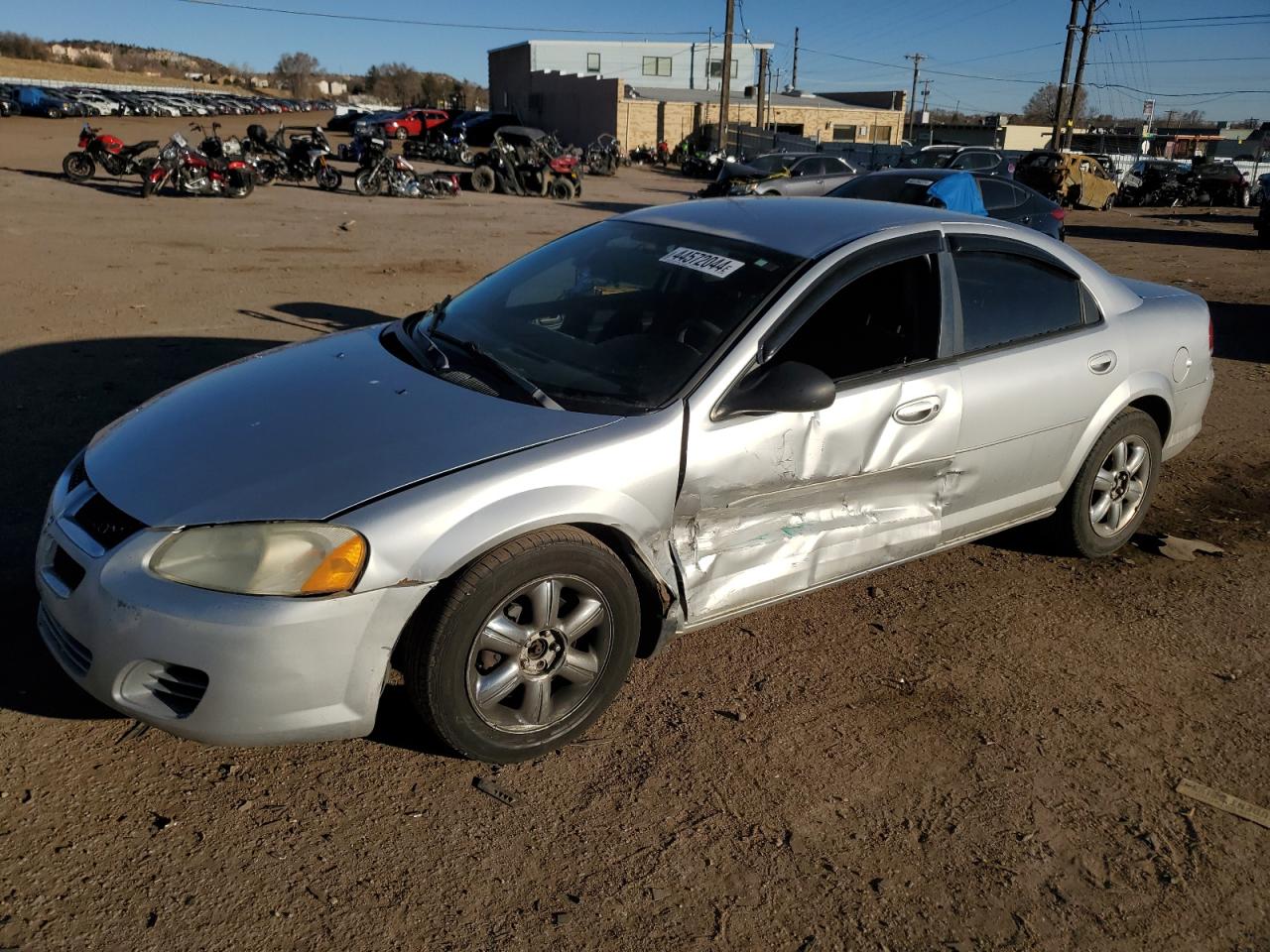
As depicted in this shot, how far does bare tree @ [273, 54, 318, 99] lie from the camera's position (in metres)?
133

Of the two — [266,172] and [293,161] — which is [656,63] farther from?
[266,172]

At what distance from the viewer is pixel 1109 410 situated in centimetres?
437

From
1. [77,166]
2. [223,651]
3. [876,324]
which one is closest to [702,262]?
[876,324]

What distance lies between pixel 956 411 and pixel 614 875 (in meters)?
2.18

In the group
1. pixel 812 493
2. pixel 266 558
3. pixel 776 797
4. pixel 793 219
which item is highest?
pixel 793 219

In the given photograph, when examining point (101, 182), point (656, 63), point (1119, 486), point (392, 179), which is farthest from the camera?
point (656, 63)

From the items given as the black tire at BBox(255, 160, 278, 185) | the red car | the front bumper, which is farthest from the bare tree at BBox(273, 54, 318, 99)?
the front bumper

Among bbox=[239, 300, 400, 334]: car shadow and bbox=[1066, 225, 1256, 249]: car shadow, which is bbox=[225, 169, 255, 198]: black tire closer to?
bbox=[239, 300, 400, 334]: car shadow

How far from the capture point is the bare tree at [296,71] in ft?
437

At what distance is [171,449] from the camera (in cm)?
305

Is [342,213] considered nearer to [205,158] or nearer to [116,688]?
[205,158]

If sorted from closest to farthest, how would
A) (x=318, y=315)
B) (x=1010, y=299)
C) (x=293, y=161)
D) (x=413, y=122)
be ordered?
(x=1010, y=299), (x=318, y=315), (x=293, y=161), (x=413, y=122)

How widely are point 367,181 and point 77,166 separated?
5802 mm

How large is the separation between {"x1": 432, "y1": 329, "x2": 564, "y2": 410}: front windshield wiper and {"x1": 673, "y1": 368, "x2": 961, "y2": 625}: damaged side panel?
494mm
